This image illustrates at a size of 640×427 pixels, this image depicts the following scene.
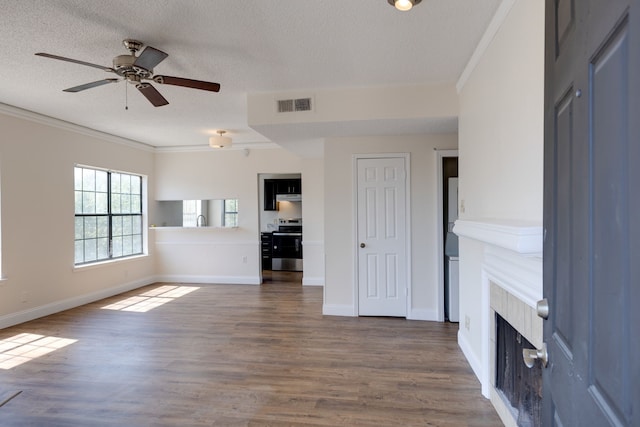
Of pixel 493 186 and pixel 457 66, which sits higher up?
pixel 457 66

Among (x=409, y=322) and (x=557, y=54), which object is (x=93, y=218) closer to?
(x=409, y=322)

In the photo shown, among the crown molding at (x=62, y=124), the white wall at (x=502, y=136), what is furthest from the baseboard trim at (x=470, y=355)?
the crown molding at (x=62, y=124)

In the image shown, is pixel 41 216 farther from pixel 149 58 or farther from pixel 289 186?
pixel 289 186

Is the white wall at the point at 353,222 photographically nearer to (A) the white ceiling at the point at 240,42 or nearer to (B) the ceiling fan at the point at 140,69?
(A) the white ceiling at the point at 240,42

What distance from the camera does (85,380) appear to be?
112 inches

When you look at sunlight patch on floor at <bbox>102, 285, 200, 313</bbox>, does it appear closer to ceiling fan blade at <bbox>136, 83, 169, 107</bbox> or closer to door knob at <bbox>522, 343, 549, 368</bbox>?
ceiling fan blade at <bbox>136, 83, 169, 107</bbox>

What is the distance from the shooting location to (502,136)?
216 cm

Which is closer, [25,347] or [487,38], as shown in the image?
[487,38]

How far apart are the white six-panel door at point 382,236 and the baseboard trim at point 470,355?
109 centimetres

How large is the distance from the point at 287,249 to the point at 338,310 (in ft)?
11.6

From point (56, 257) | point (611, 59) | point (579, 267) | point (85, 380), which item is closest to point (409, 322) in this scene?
point (85, 380)

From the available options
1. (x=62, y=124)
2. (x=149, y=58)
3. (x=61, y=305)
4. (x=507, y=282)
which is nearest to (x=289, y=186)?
(x=62, y=124)

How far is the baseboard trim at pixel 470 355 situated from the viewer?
278 cm

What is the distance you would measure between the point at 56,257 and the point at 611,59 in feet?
19.7
